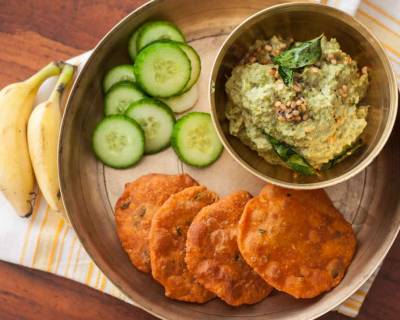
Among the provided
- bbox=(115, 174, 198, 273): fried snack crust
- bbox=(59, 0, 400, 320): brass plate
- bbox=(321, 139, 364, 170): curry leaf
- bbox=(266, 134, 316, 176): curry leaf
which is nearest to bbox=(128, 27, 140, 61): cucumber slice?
bbox=(59, 0, 400, 320): brass plate

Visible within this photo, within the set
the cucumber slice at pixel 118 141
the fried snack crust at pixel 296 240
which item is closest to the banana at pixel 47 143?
the cucumber slice at pixel 118 141

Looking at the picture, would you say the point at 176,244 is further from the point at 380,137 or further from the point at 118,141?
the point at 380,137

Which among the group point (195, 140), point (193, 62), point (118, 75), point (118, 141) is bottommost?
point (118, 141)

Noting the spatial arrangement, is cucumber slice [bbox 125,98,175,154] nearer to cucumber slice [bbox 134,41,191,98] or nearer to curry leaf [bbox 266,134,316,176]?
cucumber slice [bbox 134,41,191,98]

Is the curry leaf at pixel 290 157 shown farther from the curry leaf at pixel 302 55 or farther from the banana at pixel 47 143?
the banana at pixel 47 143

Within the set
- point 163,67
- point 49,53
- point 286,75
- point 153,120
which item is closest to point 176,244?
point 153,120

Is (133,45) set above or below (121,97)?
above
